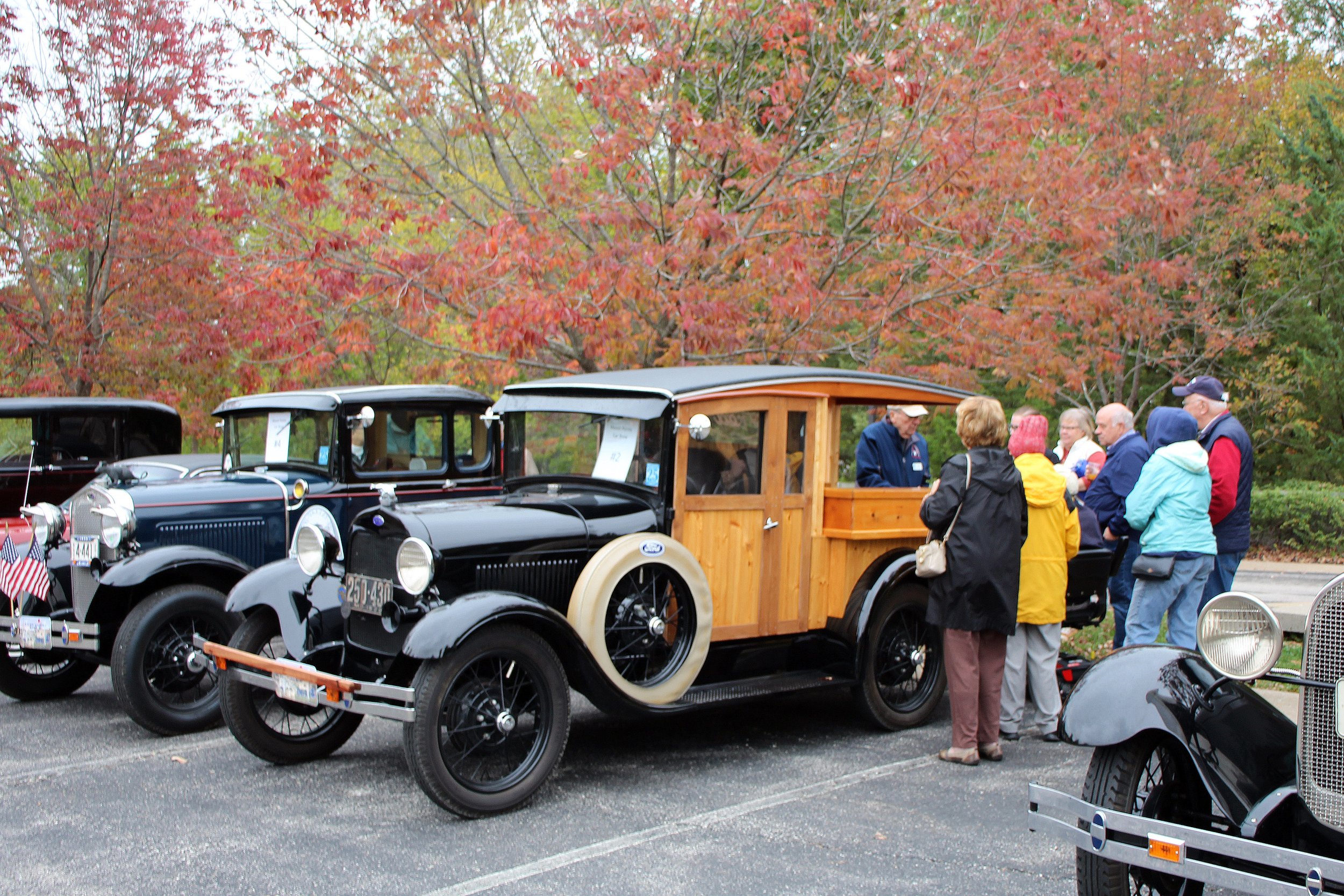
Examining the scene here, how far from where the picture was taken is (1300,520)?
14.3m

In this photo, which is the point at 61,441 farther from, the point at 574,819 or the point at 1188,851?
the point at 1188,851

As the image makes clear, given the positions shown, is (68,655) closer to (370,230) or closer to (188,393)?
(370,230)

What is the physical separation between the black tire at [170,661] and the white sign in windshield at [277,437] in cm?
145

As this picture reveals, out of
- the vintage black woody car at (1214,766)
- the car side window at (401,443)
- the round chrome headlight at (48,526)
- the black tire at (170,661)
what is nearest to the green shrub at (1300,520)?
the car side window at (401,443)

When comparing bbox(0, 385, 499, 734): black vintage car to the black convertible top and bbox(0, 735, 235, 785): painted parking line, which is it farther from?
bbox(0, 735, 235, 785): painted parking line

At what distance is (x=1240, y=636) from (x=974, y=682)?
2194mm

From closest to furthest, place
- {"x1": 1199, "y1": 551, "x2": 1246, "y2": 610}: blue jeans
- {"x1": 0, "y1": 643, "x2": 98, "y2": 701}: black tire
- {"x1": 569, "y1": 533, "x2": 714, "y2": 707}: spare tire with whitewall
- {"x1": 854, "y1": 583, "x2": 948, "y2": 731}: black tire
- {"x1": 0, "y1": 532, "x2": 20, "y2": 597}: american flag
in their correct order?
{"x1": 569, "y1": 533, "x2": 714, "y2": 707}: spare tire with whitewall
{"x1": 854, "y1": 583, "x2": 948, "y2": 731}: black tire
{"x1": 1199, "y1": 551, "x2": 1246, "y2": 610}: blue jeans
{"x1": 0, "y1": 532, "x2": 20, "y2": 597}: american flag
{"x1": 0, "y1": 643, "x2": 98, "y2": 701}: black tire

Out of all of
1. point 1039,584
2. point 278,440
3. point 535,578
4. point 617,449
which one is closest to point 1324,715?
point 1039,584

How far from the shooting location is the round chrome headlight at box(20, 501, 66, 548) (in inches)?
279

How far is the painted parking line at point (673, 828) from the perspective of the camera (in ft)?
13.5

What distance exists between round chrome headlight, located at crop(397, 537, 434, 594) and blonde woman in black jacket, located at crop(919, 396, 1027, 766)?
7.81 feet

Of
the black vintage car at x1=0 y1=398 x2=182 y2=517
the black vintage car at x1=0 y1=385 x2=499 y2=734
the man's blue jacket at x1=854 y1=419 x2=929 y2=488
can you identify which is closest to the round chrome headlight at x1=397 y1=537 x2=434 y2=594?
the black vintage car at x1=0 y1=385 x2=499 y2=734

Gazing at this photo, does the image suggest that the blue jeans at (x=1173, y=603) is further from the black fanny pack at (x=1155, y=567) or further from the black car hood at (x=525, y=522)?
the black car hood at (x=525, y=522)

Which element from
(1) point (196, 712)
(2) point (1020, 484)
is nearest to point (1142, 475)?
(2) point (1020, 484)
